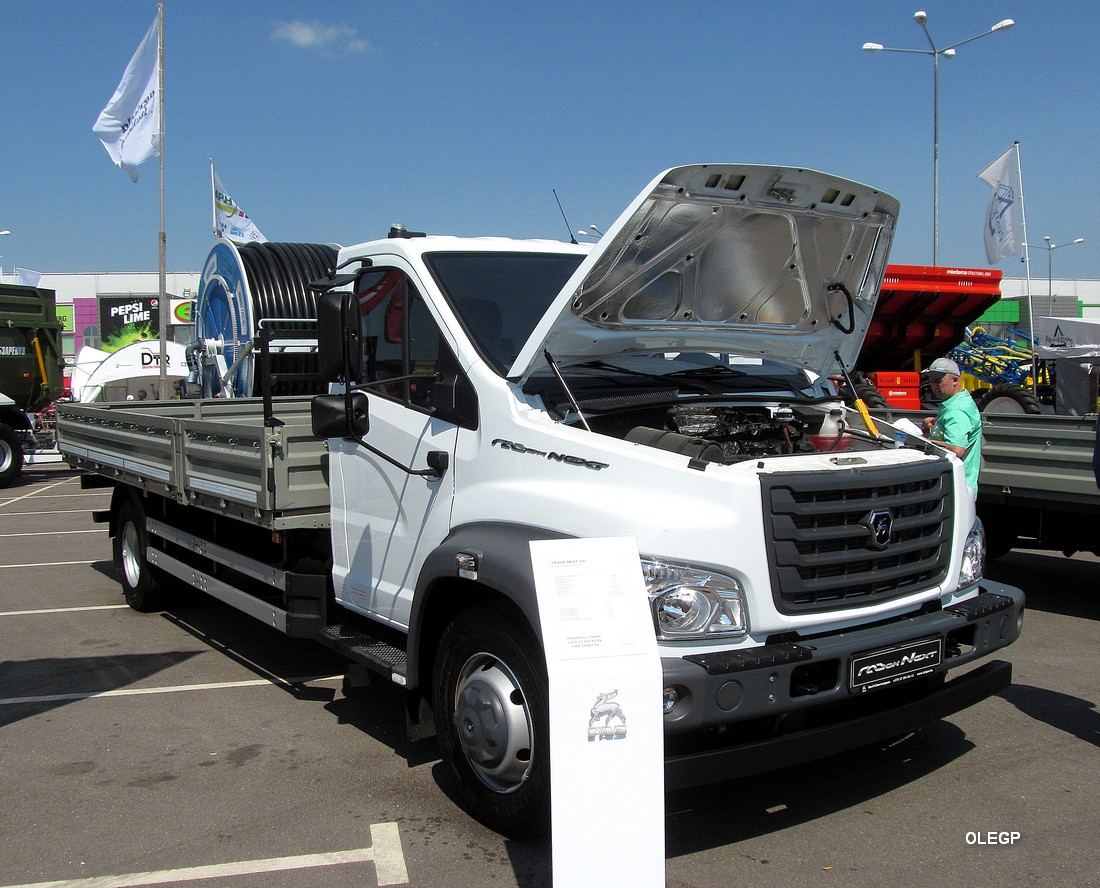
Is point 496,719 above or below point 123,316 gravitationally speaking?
below

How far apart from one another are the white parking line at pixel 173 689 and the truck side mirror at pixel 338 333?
7.98ft

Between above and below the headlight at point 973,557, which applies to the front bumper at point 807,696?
below

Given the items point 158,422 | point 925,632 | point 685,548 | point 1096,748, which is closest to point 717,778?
point 685,548

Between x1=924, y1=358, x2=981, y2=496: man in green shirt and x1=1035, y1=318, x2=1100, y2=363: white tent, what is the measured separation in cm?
1307

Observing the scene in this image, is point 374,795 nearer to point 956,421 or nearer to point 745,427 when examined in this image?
point 745,427

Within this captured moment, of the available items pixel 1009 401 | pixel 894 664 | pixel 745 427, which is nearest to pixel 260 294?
pixel 745 427

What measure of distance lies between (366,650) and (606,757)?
6.05 ft

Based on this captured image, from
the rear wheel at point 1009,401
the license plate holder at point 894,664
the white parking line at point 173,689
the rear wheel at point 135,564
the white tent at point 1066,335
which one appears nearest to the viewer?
the license plate holder at point 894,664

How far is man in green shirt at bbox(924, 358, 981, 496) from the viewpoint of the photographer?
6.80 meters

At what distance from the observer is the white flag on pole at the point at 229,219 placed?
21.1 meters

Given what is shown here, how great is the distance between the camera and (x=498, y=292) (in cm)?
456

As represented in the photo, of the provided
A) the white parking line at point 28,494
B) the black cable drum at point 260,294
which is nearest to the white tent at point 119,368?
the white parking line at point 28,494

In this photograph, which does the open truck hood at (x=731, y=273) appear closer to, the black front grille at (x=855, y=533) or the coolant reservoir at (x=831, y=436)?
the coolant reservoir at (x=831, y=436)

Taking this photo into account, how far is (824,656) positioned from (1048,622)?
15.5 ft
